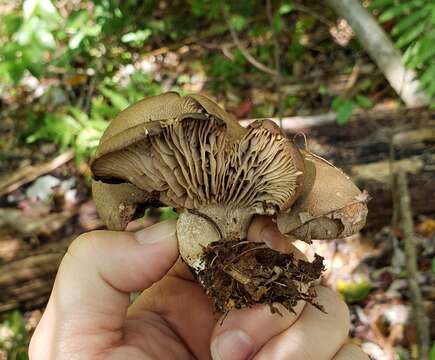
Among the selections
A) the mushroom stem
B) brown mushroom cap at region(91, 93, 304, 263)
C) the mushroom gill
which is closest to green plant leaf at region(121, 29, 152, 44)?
brown mushroom cap at region(91, 93, 304, 263)

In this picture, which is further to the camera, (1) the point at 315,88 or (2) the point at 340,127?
(1) the point at 315,88

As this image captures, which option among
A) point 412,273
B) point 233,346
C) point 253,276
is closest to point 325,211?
point 253,276

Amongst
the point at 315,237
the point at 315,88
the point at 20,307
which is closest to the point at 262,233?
the point at 315,237

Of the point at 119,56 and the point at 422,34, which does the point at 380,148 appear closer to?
the point at 422,34

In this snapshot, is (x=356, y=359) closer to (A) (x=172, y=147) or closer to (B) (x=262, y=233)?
(B) (x=262, y=233)

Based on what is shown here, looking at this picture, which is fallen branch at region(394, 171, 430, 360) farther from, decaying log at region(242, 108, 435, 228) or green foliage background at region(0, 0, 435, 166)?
green foliage background at region(0, 0, 435, 166)
